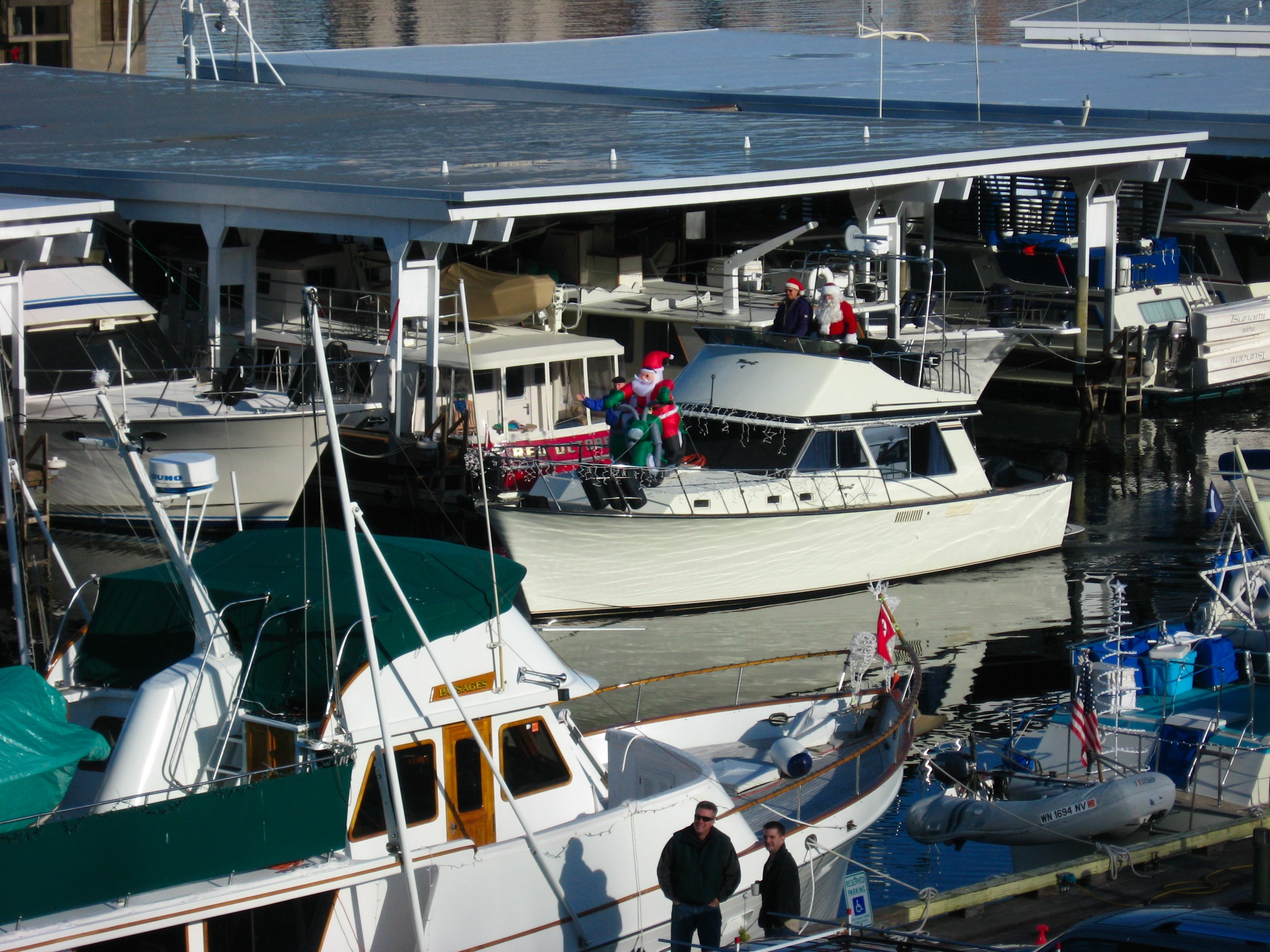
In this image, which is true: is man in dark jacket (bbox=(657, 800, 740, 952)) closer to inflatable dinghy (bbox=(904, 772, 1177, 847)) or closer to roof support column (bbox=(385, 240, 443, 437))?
inflatable dinghy (bbox=(904, 772, 1177, 847))

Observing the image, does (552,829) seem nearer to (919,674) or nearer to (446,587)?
(446,587)

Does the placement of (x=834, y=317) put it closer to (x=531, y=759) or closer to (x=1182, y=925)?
(x=531, y=759)

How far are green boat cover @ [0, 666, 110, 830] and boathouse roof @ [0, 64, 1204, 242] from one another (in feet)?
48.2

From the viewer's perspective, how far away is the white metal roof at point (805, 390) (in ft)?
68.4

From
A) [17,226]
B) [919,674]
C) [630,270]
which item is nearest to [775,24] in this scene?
[630,270]

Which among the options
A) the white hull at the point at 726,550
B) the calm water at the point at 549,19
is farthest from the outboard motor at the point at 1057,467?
the calm water at the point at 549,19

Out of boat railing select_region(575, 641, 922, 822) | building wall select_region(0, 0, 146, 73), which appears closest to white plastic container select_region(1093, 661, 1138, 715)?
boat railing select_region(575, 641, 922, 822)

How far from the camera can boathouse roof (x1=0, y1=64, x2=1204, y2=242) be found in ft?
82.6

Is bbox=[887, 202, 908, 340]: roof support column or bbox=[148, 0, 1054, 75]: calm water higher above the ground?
bbox=[148, 0, 1054, 75]: calm water

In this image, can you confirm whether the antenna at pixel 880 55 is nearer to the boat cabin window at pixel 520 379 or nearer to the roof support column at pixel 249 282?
the boat cabin window at pixel 520 379

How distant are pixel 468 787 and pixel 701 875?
1722 millimetres

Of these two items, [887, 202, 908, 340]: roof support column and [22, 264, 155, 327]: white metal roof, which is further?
[887, 202, 908, 340]: roof support column

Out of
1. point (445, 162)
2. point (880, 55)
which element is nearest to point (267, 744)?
point (445, 162)

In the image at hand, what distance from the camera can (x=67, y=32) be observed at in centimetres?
5206
